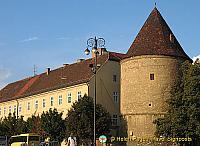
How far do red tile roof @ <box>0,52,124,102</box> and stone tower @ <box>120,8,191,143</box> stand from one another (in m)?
7.48

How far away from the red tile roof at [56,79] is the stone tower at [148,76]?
7477mm

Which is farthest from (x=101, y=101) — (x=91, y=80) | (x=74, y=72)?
(x=74, y=72)

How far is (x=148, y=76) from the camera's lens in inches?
1954

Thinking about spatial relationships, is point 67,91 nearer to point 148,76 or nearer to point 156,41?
point 148,76

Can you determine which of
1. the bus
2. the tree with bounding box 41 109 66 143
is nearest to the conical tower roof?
the tree with bounding box 41 109 66 143

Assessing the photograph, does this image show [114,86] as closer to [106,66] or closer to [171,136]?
[106,66]

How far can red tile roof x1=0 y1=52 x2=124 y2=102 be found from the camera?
5978 cm

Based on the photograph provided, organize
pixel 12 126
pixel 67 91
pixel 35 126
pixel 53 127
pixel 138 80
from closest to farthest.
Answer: pixel 138 80 → pixel 53 127 → pixel 35 126 → pixel 67 91 → pixel 12 126

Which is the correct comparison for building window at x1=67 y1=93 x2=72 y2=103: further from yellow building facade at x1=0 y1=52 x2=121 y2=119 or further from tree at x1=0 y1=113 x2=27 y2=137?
tree at x1=0 y1=113 x2=27 y2=137

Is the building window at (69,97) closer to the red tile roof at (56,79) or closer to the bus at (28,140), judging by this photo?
the red tile roof at (56,79)

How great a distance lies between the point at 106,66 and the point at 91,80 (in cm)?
355

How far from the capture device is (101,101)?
188 ft

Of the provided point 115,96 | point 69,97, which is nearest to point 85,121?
point 115,96

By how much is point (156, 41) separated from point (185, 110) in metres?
9.62
